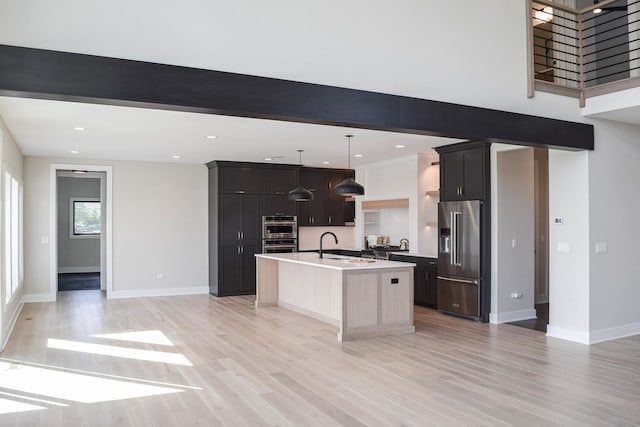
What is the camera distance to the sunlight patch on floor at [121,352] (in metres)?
5.08

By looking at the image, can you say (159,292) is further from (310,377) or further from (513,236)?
(513,236)

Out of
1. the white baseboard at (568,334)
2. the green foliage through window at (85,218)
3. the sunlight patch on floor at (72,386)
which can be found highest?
the green foliage through window at (85,218)

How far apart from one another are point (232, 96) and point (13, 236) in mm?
5455

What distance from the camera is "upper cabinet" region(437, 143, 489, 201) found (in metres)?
6.96

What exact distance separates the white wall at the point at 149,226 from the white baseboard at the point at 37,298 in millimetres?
40

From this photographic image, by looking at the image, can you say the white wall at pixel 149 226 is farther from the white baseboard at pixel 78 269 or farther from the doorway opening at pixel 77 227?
the white baseboard at pixel 78 269

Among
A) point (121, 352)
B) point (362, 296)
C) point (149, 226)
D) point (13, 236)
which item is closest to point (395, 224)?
point (362, 296)

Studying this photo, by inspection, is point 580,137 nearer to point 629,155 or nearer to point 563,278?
point 629,155

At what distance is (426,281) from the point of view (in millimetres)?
8008

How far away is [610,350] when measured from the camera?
537cm

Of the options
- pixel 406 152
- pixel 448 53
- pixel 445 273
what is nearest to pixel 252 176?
pixel 406 152

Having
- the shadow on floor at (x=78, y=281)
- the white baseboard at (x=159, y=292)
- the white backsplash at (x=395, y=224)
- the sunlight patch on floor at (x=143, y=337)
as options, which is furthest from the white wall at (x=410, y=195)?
the shadow on floor at (x=78, y=281)

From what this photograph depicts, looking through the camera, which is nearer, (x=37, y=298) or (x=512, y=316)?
(x=512, y=316)

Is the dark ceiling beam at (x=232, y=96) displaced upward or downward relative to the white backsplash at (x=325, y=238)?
upward
